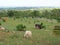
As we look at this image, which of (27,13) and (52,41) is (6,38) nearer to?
(52,41)

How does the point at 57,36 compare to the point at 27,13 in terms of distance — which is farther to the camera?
the point at 27,13

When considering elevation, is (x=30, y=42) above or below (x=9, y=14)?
above

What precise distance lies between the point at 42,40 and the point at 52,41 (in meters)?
0.70

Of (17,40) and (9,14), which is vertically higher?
(17,40)

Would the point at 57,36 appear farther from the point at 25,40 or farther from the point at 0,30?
the point at 0,30

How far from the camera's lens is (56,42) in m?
14.5

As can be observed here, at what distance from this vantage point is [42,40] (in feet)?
49.5

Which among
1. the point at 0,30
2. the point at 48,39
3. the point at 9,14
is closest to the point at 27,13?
Result: the point at 9,14

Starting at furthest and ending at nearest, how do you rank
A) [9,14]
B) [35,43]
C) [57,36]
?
[9,14]
[57,36]
[35,43]

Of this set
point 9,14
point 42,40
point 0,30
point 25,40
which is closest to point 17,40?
point 25,40

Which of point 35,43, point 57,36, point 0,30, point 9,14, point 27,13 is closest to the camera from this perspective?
point 35,43

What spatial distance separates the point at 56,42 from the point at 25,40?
2.03 meters

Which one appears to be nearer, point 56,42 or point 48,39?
point 56,42

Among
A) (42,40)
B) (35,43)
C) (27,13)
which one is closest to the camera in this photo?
(35,43)
